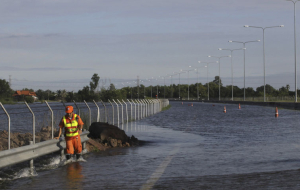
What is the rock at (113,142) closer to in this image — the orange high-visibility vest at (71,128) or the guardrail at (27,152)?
the guardrail at (27,152)

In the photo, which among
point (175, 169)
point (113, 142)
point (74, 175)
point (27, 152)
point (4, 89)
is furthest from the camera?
point (4, 89)

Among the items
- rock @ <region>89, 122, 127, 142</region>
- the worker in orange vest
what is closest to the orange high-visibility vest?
the worker in orange vest

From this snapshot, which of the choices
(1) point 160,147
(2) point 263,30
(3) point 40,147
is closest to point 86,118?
(1) point 160,147

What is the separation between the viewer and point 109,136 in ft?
59.1

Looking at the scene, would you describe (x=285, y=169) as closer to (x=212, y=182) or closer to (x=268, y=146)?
(x=212, y=182)

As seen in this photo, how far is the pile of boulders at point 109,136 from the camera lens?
1764cm

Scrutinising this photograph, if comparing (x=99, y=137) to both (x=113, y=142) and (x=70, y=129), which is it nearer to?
(x=113, y=142)

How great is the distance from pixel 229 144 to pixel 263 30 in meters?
67.8


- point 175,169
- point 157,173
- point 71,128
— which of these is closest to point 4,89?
point 71,128

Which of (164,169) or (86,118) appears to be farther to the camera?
(86,118)

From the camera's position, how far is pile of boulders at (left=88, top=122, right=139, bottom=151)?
17641 mm

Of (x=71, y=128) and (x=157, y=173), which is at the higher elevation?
(x=71, y=128)

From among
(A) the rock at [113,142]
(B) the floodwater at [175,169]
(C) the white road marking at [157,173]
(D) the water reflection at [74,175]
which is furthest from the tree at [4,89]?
(D) the water reflection at [74,175]

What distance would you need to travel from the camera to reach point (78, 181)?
10.0 m
